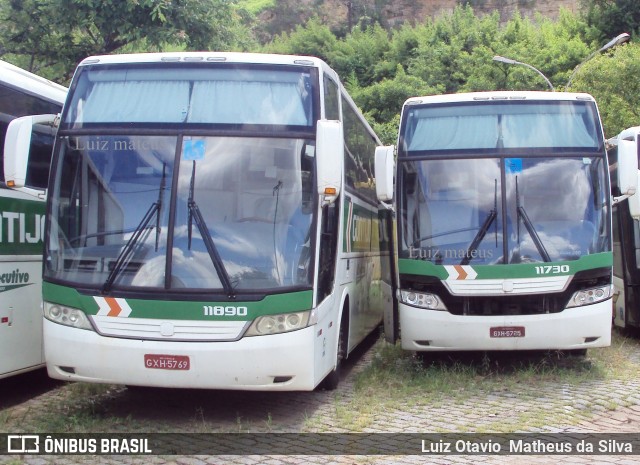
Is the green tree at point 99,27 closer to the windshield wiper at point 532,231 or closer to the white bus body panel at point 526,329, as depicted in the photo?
the windshield wiper at point 532,231

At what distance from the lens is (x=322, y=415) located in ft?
26.3

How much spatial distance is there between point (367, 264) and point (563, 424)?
4644 mm

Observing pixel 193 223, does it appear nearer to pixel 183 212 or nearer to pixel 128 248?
pixel 183 212

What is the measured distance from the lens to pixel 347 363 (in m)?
11.8

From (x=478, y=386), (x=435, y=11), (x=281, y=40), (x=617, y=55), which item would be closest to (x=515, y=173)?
(x=478, y=386)

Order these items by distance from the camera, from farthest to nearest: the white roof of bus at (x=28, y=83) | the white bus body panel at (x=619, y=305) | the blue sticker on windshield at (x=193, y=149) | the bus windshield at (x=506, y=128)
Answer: the white bus body panel at (x=619, y=305)
the bus windshield at (x=506, y=128)
the white roof of bus at (x=28, y=83)
the blue sticker on windshield at (x=193, y=149)

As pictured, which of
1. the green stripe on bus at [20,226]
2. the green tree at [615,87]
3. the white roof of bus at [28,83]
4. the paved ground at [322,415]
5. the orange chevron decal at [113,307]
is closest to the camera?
the paved ground at [322,415]

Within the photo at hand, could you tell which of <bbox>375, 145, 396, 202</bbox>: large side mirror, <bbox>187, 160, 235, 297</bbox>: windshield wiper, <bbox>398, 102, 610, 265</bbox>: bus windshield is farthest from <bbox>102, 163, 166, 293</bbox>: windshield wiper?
<bbox>398, 102, 610, 265</bbox>: bus windshield

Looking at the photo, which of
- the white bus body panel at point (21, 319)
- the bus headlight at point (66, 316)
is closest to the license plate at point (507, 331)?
the bus headlight at point (66, 316)

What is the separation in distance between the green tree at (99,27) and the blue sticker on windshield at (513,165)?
9409mm

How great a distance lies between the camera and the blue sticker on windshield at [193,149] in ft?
24.6

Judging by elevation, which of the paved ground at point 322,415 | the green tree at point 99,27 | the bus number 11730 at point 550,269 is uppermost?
the green tree at point 99,27

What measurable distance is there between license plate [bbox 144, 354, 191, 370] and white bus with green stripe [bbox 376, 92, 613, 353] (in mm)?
3272

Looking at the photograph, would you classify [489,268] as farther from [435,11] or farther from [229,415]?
[435,11]
